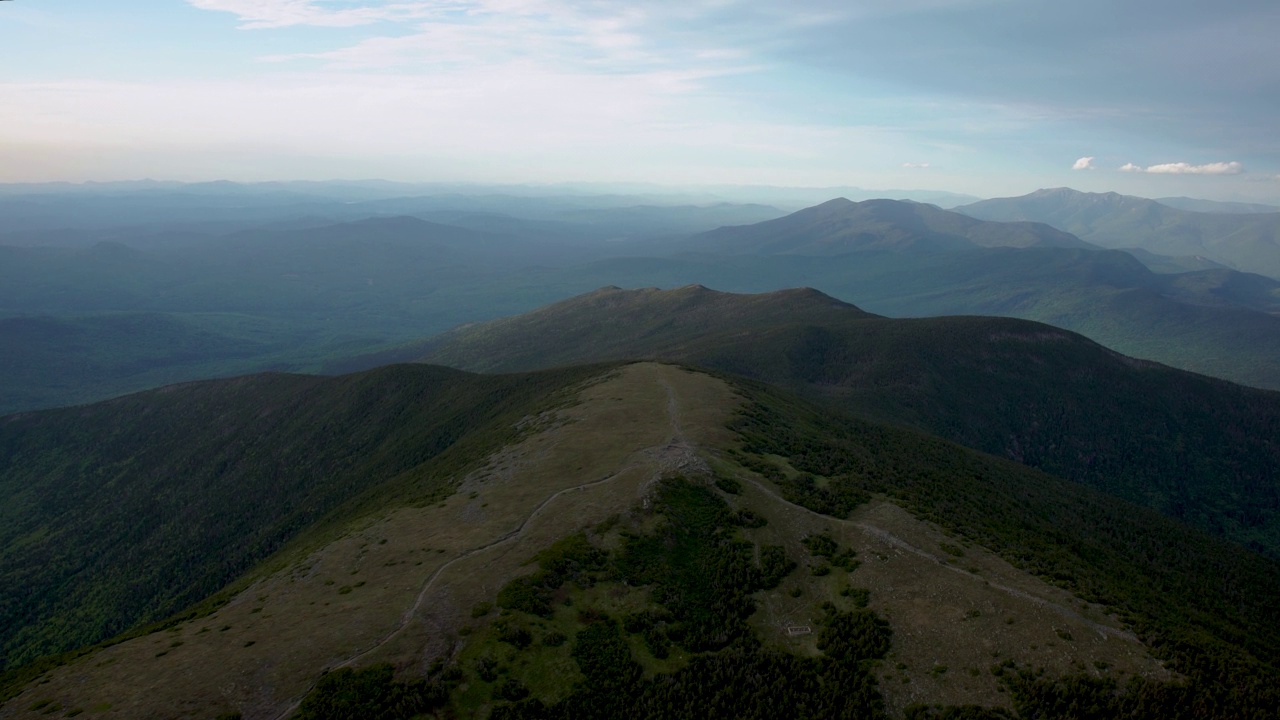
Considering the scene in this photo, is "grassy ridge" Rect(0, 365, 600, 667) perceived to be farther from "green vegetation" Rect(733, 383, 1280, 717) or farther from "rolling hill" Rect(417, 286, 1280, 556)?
"rolling hill" Rect(417, 286, 1280, 556)

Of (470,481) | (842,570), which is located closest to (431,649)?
(842,570)

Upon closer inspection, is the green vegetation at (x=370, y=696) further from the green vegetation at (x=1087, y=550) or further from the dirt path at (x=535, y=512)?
the green vegetation at (x=1087, y=550)

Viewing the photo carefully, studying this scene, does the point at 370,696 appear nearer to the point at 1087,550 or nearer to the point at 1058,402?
the point at 1087,550

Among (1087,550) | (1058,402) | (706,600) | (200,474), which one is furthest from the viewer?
(1058,402)

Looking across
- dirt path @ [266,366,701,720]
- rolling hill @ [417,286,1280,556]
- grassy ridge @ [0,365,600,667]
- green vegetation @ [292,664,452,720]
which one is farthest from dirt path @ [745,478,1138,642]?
rolling hill @ [417,286,1280,556]

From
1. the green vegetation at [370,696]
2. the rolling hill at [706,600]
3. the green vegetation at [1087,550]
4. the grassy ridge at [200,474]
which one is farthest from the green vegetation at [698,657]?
the grassy ridge at [200,474]

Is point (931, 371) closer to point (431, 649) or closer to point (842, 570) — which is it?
point (842, 570)

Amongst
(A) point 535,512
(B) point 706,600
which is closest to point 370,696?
(B) point 706,600
